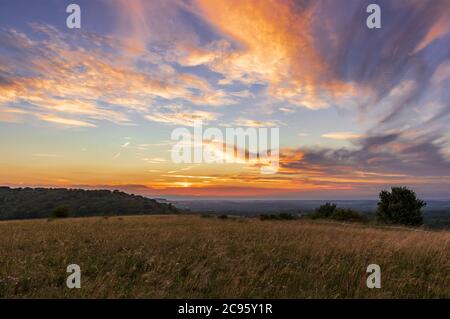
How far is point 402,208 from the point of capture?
43219 mm

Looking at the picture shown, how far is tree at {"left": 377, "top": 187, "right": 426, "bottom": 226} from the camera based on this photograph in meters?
42.8

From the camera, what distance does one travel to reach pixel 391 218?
43469 mm

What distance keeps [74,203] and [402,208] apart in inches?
4231

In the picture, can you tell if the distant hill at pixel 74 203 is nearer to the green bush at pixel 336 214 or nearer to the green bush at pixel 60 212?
the green bush at pixel 60 212

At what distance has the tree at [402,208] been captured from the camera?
4284cm

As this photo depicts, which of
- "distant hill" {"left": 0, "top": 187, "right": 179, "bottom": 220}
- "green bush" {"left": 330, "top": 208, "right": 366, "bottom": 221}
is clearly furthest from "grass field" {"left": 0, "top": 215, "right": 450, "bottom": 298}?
"distant hill" {"left": 0, "top": 187, "right": 179, "bottom": 220}

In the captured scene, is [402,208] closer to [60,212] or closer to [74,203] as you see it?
[60,212]

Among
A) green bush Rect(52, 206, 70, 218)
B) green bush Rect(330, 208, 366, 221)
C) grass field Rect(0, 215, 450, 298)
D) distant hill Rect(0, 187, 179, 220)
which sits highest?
grass field Rect(0, 215, 450, 298)

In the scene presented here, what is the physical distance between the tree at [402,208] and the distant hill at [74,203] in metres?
52.2

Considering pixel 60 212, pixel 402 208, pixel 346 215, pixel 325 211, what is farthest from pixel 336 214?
pixel 60 212

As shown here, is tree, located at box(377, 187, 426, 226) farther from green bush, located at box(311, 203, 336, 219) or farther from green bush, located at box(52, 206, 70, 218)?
green bush, located at box(52, 206, 70, 218)

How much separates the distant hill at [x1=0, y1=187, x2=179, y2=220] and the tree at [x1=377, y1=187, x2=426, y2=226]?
171ft

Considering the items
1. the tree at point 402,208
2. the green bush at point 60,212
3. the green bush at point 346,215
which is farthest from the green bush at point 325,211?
the green bush at point 60,212
